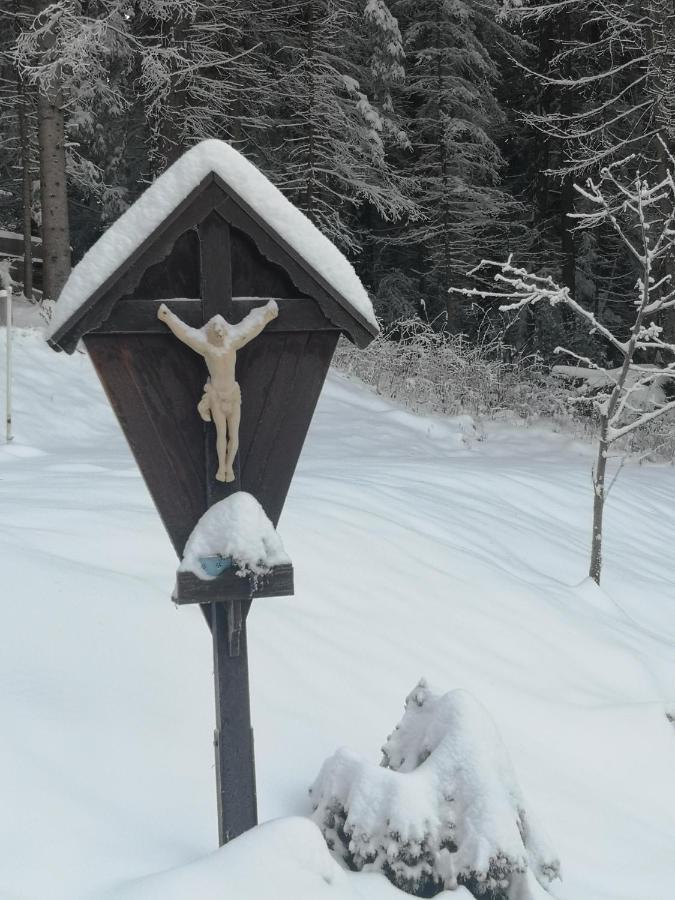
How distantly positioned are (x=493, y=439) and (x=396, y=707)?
26.2 ft

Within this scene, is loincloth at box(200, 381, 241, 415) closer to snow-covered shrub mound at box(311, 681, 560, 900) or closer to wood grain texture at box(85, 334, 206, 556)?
wood grain texture at box(85, 334, 206, 556)

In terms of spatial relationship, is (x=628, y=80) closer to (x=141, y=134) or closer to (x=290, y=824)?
(x=141, y=134)

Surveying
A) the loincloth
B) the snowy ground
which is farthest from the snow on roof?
the snowy ground

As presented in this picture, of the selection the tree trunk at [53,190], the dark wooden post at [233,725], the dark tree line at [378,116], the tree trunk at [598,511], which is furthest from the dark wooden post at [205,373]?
the tree trunk at [53,190]

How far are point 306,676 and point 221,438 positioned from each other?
4.93 ft

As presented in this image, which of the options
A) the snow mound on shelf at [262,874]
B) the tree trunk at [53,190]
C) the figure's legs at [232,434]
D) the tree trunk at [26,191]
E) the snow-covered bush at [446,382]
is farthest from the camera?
Result: the tree trunk at [26,191]

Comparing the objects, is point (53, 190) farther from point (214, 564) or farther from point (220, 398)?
point (214, 564)

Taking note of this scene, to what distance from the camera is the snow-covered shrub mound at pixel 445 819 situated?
265 cm

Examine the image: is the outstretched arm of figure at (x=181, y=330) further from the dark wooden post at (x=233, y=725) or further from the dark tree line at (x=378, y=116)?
the dark tree line at (x=378, y=116)

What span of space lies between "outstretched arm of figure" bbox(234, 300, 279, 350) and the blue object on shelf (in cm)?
57

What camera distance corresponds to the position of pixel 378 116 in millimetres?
15047

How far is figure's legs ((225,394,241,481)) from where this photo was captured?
242cm

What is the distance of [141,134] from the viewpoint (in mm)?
17219

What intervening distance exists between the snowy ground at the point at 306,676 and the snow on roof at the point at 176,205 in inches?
52.1
